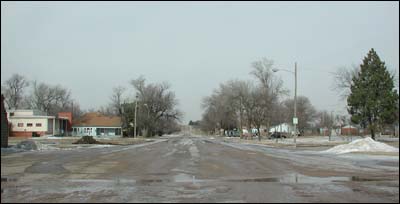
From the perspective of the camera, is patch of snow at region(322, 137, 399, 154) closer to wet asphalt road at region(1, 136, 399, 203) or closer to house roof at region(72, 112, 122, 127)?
wet asphalt road at region(1, 136, 399, 203)

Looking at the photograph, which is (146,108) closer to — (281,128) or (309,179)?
(281,128)

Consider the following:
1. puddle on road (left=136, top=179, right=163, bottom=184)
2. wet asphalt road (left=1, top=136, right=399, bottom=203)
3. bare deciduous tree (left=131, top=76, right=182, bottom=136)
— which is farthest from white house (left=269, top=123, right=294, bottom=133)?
puddle on road (left=136, top=179, right=163, bottom=184)

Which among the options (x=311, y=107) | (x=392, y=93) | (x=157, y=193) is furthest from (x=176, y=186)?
(x=311, y=107)

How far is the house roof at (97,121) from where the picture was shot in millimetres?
124562

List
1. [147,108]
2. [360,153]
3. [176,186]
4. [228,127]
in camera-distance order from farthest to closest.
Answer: [228,127]
[147,108]
[360,153]
[176,186]

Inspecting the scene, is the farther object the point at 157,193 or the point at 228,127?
the point at 228,127

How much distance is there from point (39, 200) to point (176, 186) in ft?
13.3

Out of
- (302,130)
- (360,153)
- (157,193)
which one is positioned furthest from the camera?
(302,130)

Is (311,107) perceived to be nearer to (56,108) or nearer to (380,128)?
(56,108)

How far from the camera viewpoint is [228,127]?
144625mm

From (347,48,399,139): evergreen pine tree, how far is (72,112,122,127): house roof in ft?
264

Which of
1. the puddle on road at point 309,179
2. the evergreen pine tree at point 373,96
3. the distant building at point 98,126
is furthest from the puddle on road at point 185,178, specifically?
the distant building at point 98,126

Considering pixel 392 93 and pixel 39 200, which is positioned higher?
pixel 392 93

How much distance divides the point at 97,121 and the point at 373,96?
89.4 m
